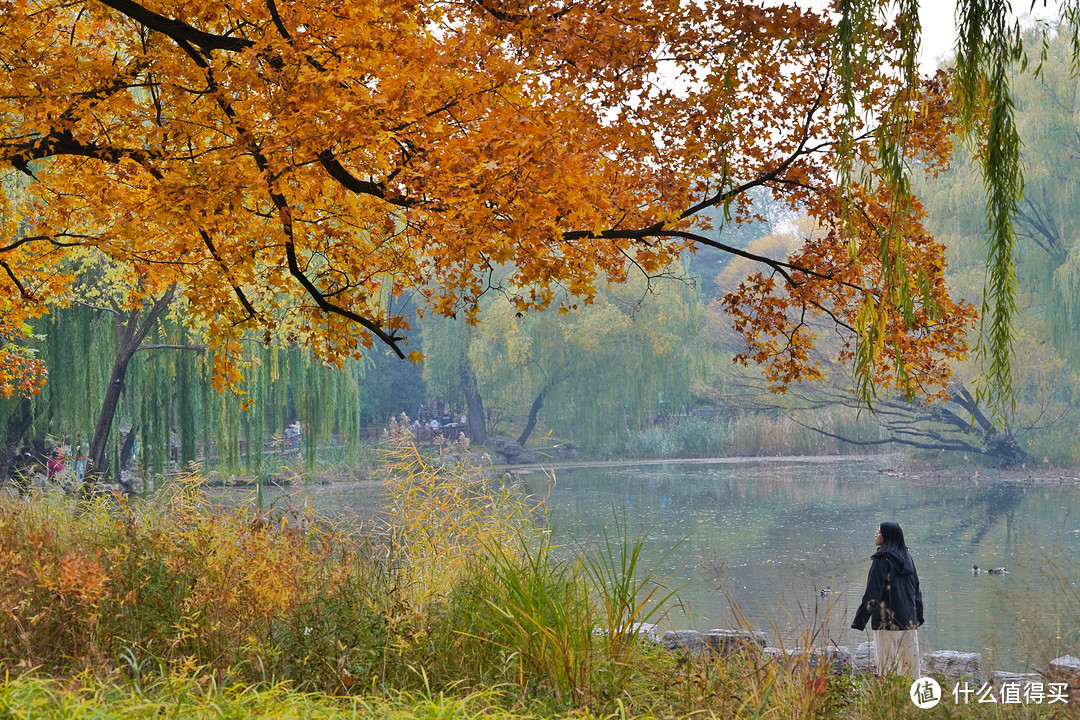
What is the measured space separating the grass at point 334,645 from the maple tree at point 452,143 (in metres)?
1.24

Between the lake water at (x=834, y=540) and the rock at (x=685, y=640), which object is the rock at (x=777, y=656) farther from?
the rock at (x=685, y=640)

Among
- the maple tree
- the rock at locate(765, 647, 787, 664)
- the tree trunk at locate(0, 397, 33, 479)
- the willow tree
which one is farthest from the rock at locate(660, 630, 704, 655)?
the willow tree

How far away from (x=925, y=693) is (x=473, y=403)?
90.1 feet

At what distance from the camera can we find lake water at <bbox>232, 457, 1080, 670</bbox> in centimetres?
773

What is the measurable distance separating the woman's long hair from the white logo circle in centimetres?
147

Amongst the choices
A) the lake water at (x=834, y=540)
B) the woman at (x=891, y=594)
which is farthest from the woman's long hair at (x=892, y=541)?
the lake water at (x=834, y=540)

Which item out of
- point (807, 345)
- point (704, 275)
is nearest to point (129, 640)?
point (807, 345)

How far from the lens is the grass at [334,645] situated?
3.24 meters

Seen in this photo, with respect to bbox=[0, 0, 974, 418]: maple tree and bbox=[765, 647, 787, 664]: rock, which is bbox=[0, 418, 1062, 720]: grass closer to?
bbox=[765, 647, 787, 664]: rock

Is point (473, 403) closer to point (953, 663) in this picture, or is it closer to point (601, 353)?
point (601, 353)

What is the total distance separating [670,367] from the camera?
26203 mm

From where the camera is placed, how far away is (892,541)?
18.3 feet

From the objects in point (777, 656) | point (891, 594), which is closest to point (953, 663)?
point (891, 594)

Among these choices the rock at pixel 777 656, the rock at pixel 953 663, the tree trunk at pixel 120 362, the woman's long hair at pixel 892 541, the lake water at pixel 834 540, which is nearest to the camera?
the rock at pixel 777 656
